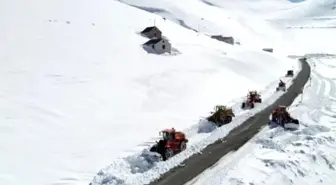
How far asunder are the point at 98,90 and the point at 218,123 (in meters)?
10.9

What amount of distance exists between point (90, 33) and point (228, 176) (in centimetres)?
3845

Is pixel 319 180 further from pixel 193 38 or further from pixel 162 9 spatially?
pixel 162 9

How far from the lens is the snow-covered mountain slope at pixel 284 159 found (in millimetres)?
18062

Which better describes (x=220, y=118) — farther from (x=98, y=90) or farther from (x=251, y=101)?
(x=98, y=90)

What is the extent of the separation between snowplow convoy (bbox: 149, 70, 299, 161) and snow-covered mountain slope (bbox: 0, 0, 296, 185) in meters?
1.85

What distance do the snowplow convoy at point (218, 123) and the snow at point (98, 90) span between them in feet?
1.83

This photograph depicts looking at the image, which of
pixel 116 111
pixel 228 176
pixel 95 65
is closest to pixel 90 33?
pixel 95 65

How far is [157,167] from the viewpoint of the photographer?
18734 mm

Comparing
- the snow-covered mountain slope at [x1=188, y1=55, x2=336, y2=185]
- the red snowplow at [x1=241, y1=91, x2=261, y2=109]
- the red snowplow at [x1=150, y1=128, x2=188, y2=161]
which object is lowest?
the red snowplow at [x1=241, y1=91, x2=261, y2=109]

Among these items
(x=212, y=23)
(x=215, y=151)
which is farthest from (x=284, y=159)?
(x=212, y=23)

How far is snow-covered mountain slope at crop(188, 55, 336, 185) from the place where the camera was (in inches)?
711

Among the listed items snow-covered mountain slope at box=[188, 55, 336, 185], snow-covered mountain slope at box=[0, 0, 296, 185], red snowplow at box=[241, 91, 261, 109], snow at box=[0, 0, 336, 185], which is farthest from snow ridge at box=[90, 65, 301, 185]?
red snowplow at box=[241, 91, 261, 109]

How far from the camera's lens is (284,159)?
20.2 metres

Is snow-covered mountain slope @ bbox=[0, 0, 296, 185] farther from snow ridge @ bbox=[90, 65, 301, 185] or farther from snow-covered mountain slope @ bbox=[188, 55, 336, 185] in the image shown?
snow-covered mountain slope @ bbox=[188, 55, 336, 185]
